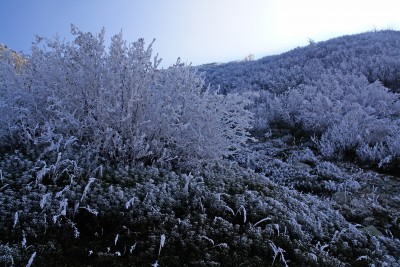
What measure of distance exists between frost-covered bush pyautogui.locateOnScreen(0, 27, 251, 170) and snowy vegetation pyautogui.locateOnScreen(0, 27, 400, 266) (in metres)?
0.02

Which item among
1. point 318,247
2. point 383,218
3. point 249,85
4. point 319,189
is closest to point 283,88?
point 249,85

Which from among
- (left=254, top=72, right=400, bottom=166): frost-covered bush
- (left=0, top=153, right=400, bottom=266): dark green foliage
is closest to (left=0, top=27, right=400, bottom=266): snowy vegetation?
(left=0, top=153, right=400, bottom=266): dark green foliage

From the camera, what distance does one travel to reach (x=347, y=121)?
26.9ft

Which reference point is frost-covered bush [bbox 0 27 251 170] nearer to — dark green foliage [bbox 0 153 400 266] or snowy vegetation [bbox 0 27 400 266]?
snowy vegetation [bbox 0 27 400 266]

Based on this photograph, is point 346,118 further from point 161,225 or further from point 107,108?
point 161,225

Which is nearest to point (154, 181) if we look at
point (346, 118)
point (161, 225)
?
point (161, 225)

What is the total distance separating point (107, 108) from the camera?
4125 millimetres

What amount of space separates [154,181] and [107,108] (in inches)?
39.8

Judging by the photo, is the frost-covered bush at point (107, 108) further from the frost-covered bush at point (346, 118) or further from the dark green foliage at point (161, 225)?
the frost-covered bush at point (346, 118)

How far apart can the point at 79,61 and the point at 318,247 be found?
3603 mm

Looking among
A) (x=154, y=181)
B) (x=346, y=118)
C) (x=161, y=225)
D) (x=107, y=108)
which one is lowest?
(x=346, y=118)

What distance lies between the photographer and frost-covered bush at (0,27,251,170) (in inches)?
166

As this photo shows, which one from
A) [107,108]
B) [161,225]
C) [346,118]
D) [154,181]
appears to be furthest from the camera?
[346,118]

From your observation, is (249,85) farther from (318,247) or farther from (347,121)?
(318,247)
